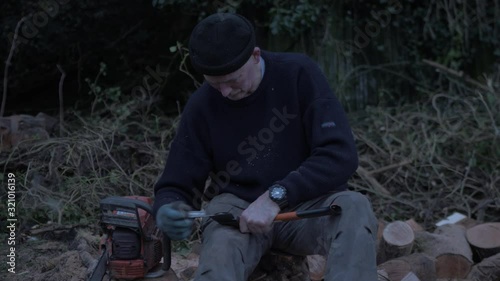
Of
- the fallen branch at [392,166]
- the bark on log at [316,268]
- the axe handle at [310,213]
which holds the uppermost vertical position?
the axe handle at [310,213]

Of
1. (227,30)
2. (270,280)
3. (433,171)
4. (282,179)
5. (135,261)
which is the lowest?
(433,171)

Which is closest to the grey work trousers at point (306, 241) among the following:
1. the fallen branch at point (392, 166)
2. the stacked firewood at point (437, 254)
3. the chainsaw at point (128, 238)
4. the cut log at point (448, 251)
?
the chainsaw at point (128, 238)

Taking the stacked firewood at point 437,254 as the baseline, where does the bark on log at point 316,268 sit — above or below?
above

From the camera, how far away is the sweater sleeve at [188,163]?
3.49 meters

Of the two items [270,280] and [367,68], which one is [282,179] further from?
[367,68]

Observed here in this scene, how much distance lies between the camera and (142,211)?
3428mm

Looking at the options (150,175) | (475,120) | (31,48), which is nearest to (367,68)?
(475,120)

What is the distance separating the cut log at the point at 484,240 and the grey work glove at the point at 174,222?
2268mm

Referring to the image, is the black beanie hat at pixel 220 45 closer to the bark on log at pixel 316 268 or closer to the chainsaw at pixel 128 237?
the chainsaw at pixel 128 237

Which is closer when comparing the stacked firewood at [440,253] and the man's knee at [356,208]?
the man's knee at [356,208]

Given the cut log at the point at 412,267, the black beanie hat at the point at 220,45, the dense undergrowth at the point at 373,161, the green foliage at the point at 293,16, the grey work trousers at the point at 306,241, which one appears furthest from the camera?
the green foliage at the point at 293,16

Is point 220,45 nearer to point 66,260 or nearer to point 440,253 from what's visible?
point 66,260

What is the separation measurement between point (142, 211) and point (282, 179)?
0.63 m

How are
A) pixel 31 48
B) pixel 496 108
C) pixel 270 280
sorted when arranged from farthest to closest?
pixel 31 48 < pixel 496 108 < pixel 270 280
